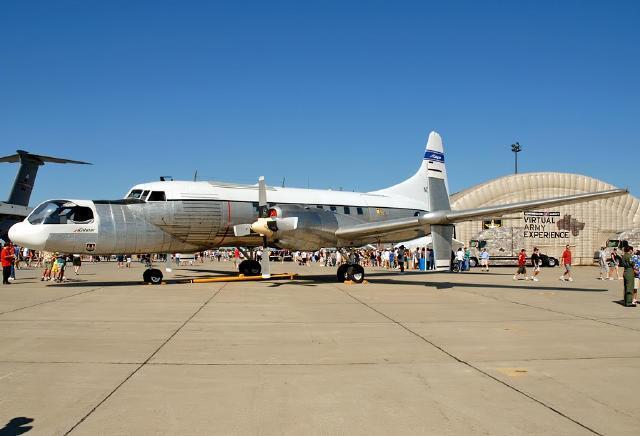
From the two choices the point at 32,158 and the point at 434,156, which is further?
the point at 32,158

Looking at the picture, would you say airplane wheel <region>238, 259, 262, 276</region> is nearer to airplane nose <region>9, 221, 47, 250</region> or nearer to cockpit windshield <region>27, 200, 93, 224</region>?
cockpit windshield <region>27, 200, 93, 224</region>

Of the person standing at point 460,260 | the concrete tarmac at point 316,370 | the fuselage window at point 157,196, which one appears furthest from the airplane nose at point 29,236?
the person standing at point 460,260

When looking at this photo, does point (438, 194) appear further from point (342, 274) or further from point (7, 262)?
point (7, 262)

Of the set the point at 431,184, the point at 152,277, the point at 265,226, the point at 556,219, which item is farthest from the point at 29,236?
the point at 556,219

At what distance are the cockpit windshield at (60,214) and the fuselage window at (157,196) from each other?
2156mm

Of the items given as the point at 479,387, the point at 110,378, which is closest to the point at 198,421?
the point at 110,378

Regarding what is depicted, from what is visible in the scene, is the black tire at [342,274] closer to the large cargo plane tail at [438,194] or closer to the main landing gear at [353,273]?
the main landing gear at [353,273]

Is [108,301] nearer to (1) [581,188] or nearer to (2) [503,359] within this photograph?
(2) [503,359]

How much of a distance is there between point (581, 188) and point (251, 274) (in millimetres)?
46403

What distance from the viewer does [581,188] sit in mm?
57719

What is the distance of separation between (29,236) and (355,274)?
11807 mm

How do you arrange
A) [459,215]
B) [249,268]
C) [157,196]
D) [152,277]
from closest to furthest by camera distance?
[459,215]
[157,196]
[152,277]
[249,268]

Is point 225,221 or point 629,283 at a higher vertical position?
point 225,221

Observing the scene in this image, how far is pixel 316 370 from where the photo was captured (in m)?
6.50
